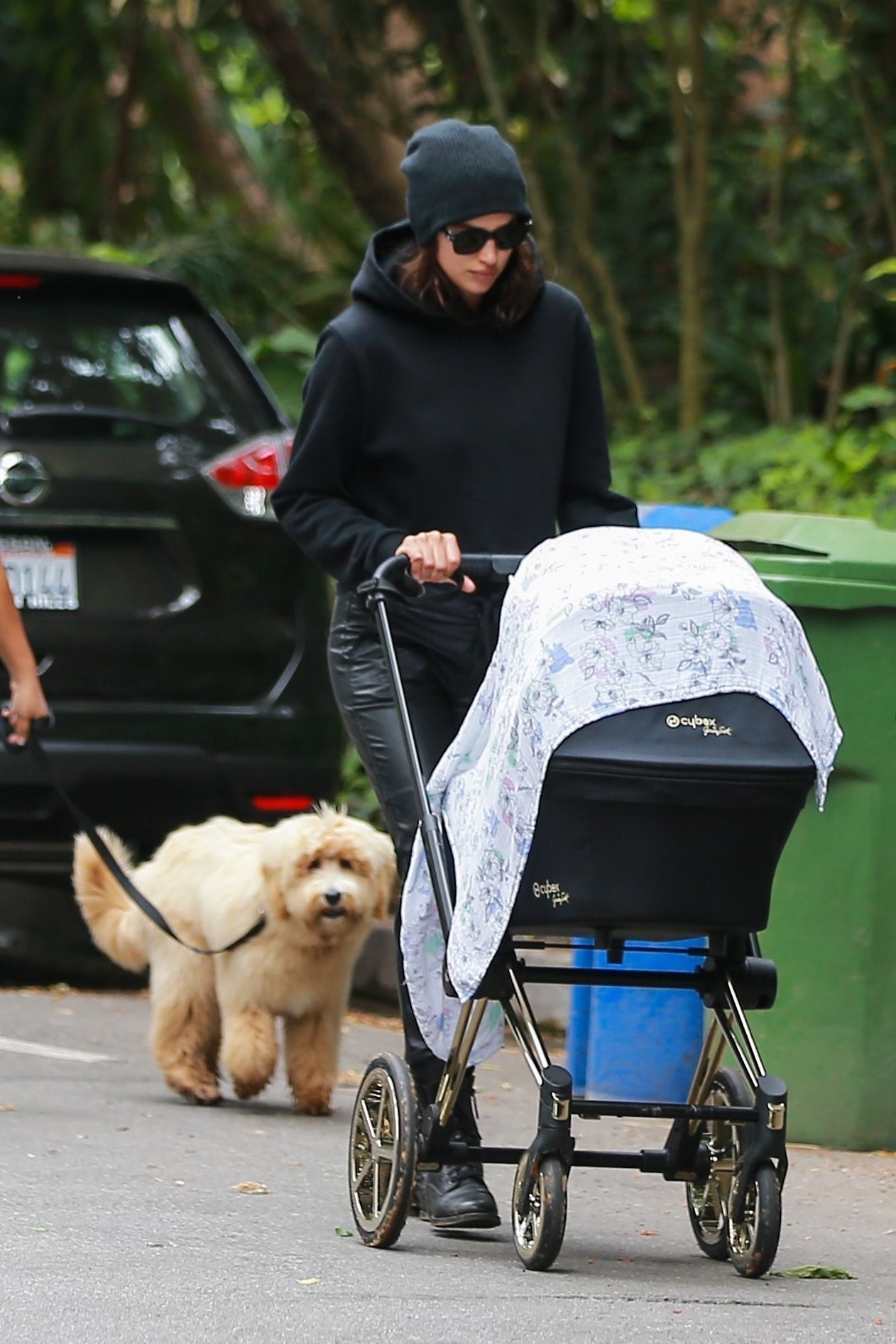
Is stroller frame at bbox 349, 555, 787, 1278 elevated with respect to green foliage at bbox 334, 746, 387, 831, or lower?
elevated

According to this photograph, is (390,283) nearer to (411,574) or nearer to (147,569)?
(411,574)

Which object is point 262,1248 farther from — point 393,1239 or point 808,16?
point 808,16

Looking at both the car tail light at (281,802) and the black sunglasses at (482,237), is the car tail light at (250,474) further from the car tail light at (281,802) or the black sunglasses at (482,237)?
the black sunglasses at (482,237)

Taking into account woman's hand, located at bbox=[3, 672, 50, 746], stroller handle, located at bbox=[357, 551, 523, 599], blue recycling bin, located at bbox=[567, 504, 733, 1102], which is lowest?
blue recycling bin, located at bbox=[567, 504, 733, 1102]

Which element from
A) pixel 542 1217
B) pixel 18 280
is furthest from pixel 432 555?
pixel 18 280

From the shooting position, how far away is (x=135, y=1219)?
4570mm

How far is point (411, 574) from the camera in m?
4.38

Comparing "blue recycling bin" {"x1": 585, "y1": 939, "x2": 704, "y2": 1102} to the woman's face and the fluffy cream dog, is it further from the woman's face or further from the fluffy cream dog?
the woman's face

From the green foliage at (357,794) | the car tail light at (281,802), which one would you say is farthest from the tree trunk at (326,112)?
the car tail light at (281,802)

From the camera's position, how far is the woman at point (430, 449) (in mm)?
4629

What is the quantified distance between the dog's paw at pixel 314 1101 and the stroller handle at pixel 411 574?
1987mm

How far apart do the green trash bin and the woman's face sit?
125 cm

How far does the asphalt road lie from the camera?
3.77 meters

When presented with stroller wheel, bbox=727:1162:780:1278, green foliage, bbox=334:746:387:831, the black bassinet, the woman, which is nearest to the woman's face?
the woman
